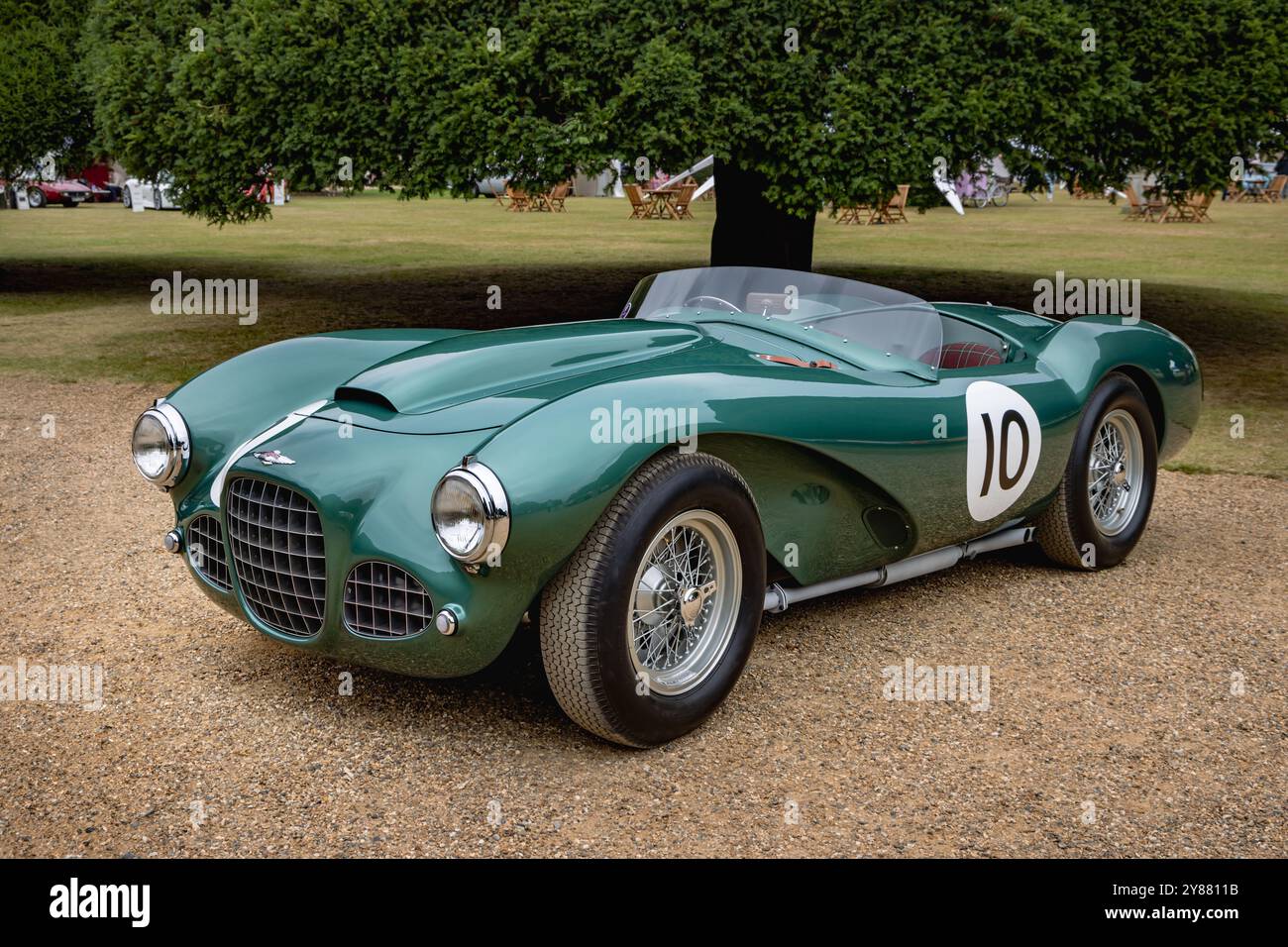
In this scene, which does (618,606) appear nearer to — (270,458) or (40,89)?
(270,458)

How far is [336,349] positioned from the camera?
4.39 m

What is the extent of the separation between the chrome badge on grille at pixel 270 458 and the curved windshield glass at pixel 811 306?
1712mm

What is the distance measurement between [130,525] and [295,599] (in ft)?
9.04

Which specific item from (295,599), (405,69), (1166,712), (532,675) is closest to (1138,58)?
(405,69)

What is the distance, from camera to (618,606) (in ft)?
10.6

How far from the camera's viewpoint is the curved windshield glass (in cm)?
462

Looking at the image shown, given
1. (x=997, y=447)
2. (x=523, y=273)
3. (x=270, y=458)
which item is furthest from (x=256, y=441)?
(x=523, y=273)

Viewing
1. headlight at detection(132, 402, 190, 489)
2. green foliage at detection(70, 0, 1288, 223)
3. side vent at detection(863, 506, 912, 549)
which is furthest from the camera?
green foliage at detection(70, 0, 1288, 223)

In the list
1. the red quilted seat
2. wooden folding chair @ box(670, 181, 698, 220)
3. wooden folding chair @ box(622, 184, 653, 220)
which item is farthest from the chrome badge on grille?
wooden folding chair @ box(622, 184, 653, 220)

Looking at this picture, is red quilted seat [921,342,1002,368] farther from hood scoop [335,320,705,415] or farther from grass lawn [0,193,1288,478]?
grass lawn [0,193,1288,478]

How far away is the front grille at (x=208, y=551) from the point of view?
376 centimetres

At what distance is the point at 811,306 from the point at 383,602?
2156mm

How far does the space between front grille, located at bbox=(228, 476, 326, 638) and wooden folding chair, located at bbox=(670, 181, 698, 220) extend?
29386 millimetres

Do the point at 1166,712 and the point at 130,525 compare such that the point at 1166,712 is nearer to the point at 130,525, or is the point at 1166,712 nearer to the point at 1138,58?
the point at 130,525
